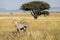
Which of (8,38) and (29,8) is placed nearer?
(8,38)

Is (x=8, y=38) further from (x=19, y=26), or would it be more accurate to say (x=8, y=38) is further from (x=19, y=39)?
(x=19, y=26)

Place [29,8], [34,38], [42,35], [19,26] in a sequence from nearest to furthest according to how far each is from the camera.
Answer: [34,38], [42,35], [19,26], [29,8]

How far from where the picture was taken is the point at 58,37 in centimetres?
748

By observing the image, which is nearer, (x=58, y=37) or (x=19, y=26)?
(x=58, y=37)

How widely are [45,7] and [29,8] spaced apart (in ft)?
11.9

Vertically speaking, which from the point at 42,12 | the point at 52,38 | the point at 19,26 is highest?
the point at 52,38

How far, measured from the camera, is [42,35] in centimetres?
759

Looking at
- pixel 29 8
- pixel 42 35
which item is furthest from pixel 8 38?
pixel 29 8

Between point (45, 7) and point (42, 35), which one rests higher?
point (42, 35)

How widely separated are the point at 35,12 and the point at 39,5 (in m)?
1.83

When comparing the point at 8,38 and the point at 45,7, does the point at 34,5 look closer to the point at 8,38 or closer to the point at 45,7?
the point at 45,7

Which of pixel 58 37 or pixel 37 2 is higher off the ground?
pixel 58 37

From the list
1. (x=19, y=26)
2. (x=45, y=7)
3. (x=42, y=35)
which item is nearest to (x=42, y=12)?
(x=45, y=7)

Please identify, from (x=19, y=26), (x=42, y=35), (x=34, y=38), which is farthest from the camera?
(x=19, y=26)
